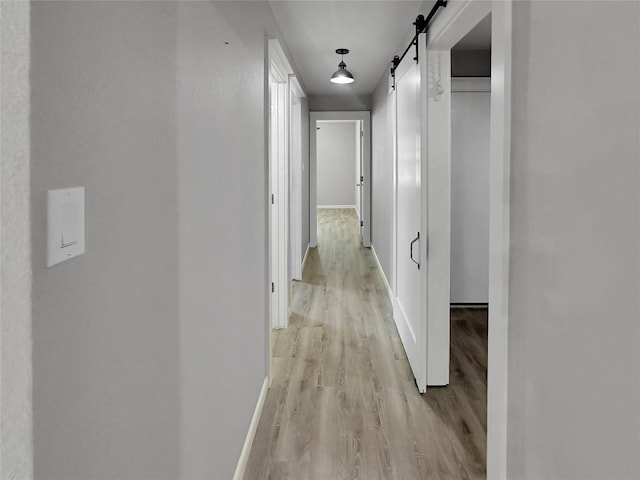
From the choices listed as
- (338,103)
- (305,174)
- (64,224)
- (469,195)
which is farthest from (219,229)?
(338,103)

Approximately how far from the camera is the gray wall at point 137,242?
0.68 m

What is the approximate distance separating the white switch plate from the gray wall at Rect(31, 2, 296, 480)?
14 mm

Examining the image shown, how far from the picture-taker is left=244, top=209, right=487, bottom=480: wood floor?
2.20 metres

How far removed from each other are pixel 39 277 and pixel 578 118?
1064 millimetres

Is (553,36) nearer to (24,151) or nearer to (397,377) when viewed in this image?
(24,151)

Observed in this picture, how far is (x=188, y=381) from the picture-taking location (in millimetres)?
1347

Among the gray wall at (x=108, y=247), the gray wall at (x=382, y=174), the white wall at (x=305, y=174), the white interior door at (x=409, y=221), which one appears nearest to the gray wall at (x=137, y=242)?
the gray wall at (x=108, y=247)

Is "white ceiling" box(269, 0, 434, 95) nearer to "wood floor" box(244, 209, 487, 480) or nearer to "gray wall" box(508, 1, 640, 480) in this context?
"gray wall" box(508, 1, 640, 480)

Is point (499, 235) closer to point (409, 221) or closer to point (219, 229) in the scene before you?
point (219, 229)

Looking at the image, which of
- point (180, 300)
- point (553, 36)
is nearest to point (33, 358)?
point (180, 300)

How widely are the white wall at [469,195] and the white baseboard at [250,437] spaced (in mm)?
2587

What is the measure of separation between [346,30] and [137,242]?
3282mm

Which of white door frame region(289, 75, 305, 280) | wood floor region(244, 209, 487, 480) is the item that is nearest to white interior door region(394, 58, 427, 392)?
wood floor region(244, 209, 487, 480)

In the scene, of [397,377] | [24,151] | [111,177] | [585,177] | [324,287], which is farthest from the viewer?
[324,287]
